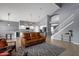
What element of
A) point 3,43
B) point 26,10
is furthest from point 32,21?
point 3,43

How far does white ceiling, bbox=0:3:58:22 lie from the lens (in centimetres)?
307

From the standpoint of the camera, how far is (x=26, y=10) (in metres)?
3.16

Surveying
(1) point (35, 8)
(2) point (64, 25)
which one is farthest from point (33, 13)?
(2) point (64, 25)

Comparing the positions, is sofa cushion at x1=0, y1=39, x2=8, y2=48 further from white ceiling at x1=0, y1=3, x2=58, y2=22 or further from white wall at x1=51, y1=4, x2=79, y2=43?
white wall at x1=51, y1=4, x2=79, y2=43

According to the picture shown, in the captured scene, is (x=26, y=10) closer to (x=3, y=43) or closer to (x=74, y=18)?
(x=3, y=43)

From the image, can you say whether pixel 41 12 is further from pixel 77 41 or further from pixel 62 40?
pixel 77 41

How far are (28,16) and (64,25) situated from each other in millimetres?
1525

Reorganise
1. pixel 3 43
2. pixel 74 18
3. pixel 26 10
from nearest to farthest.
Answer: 1. pixel 26 10
2. pixel 3 43
3. pixel 74 18

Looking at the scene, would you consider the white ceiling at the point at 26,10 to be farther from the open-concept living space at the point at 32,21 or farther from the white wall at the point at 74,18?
the white wall at the point at 74,18

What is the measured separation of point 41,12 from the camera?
3234 millimetres

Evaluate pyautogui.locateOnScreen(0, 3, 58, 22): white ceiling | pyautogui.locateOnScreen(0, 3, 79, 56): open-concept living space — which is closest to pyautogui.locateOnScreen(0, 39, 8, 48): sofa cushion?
pyautogui.locateOnScreen(0, 3, 79, 56): open-concept living space

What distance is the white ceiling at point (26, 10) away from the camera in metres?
3.07

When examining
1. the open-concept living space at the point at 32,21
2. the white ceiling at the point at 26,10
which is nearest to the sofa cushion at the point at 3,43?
the open-concept living space at the point at 32,21

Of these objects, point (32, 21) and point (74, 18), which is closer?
point (32, 21)
